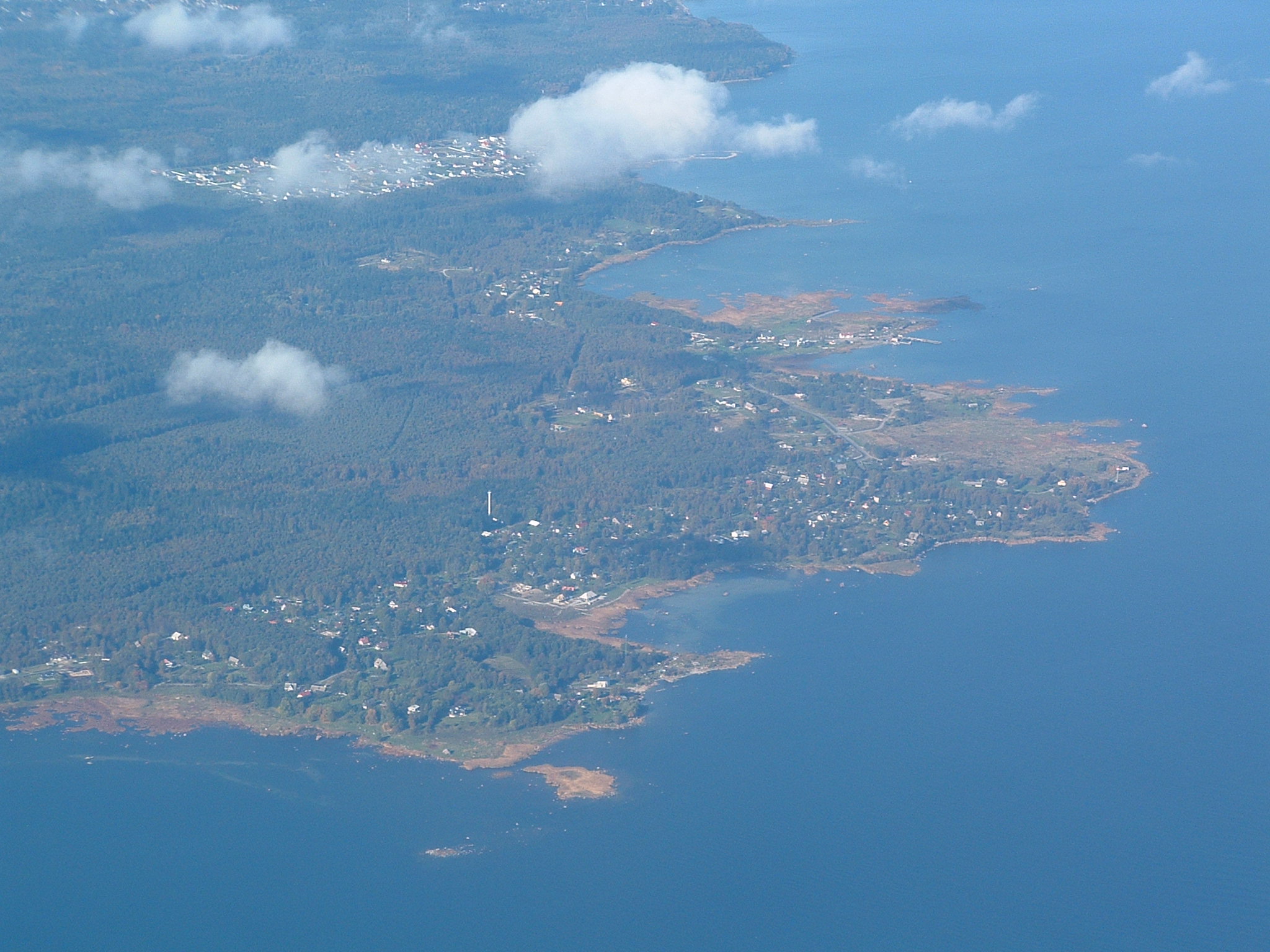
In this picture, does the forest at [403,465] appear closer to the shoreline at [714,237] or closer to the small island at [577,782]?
the shoreline at [714,237]

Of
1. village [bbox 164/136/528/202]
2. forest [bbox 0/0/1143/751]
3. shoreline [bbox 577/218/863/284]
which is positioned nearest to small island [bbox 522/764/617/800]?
forest [bbox 0/0/1143/751]

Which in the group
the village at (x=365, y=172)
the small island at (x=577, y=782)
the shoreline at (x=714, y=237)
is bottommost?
the small island at (x=577, y=782)

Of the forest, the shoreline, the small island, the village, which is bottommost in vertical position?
the small island

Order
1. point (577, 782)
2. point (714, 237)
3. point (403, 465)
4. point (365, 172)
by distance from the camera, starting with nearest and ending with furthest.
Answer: point (577, 782)
point (403, 465)
point (714, 237)
point (365, 172)

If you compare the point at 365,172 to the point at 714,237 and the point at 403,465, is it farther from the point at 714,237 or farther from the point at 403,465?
the point at 403,465

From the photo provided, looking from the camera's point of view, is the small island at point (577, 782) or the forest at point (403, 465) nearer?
the small island at point (577, 782)

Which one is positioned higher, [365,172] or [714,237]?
[365,172]

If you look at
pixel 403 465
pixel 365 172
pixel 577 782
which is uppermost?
pixel 365 172

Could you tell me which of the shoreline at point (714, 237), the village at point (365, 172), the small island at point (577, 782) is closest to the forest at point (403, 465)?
the shoreline at point (714, 237)

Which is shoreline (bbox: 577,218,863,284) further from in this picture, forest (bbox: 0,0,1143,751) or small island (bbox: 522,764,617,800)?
small island (bbox: 522,764,617,800)

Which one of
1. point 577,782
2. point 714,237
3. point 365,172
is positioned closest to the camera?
point 577,782

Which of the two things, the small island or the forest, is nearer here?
the small island

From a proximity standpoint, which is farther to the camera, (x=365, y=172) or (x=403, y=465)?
(x=365, y=172)

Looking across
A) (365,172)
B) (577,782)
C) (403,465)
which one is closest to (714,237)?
(365,172)
